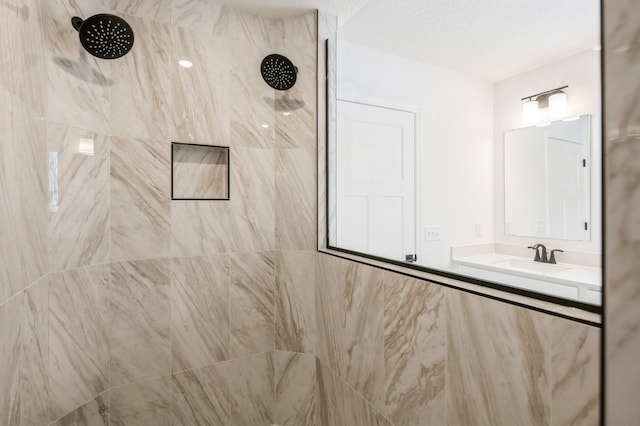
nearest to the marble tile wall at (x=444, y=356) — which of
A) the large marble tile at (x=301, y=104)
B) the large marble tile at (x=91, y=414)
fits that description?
the large marble tile at (x=301, y=104)

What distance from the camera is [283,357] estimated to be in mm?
1792

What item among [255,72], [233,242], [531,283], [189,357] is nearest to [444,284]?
[531,283]

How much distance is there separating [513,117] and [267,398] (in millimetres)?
2184

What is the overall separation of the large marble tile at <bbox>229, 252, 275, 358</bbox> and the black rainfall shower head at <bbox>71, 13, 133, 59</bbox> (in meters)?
1.03

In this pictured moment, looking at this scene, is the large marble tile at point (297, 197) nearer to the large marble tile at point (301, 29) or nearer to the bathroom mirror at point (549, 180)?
the large marble tile at point (301, 29)

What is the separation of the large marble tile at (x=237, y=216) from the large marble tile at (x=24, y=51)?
2.20 ft

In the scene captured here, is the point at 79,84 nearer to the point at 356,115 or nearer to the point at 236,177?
the point at 236,177

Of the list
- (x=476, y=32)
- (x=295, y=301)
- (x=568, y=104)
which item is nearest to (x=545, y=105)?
(x=568, y=104)

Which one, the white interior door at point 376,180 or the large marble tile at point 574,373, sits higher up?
the white interior door at point 376,180

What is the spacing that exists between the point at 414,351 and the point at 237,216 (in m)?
1.08

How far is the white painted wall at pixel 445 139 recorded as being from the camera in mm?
2104

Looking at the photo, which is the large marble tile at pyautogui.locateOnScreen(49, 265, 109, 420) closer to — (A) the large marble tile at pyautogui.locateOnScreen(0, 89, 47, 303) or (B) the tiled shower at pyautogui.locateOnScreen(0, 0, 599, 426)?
(B) the tiled shower at pyautogui.locateOnScreen(0, 0, 599, 426)

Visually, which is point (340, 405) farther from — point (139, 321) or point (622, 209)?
point (622, 209)

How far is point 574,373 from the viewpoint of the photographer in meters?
0.69
